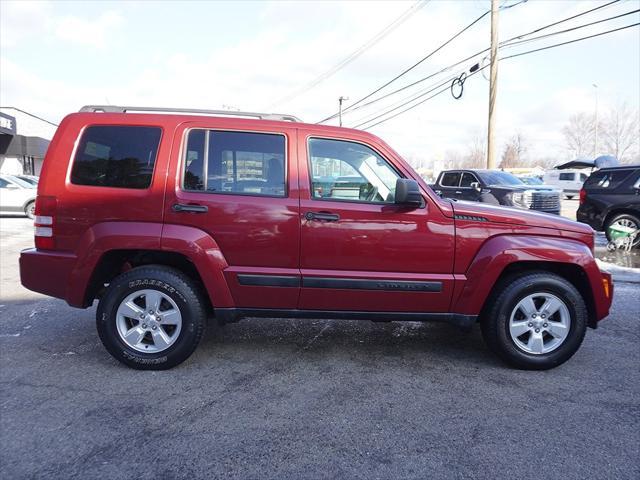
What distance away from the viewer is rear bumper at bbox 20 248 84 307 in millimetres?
3553

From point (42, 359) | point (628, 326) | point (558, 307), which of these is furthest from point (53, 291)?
point (628, 326)

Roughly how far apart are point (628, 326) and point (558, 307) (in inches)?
74.4

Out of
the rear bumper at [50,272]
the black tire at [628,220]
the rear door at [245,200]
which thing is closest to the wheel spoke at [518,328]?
the rear door at [245,200]

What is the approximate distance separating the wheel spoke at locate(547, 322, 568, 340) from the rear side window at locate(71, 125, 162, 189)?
3.44 m

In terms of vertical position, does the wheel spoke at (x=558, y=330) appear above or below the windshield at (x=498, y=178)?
below

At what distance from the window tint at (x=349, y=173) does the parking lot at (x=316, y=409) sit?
1410mm

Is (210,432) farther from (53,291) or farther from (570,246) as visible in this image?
(570,246)

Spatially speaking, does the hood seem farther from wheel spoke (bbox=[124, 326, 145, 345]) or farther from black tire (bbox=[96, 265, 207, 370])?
wheel spoke (bbox=[124, 326, 145, 345])

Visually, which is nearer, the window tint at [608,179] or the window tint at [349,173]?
the window tint at [349,173]

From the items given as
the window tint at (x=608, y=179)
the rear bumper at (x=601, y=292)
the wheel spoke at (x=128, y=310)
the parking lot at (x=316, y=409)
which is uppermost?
the window tint at (x=608, y=179)

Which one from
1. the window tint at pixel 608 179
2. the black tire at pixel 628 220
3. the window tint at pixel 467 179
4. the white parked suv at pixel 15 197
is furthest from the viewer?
the white parked suv at pixel 15 197

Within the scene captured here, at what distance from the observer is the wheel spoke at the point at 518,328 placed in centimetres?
364

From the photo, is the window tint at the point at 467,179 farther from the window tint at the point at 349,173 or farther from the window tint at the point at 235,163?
the window tint at the point at 235,163

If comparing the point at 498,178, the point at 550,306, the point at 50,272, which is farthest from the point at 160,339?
the point at 498,178
